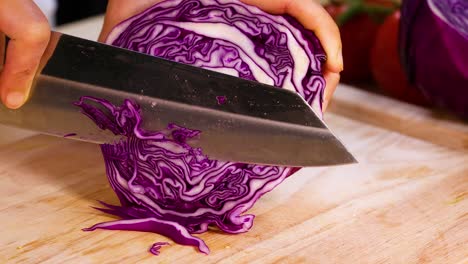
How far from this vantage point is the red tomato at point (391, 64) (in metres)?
2.49

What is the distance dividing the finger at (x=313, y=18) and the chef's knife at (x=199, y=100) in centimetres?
17

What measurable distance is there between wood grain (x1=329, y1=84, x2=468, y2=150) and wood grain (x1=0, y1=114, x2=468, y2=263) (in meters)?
0.19

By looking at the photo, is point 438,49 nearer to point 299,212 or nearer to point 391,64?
point 391,64

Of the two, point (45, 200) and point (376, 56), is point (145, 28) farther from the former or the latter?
point (376, 56)

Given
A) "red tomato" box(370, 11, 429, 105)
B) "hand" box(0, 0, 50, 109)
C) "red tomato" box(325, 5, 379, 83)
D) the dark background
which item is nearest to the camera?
"hand" box(0, 0, 50, 109)

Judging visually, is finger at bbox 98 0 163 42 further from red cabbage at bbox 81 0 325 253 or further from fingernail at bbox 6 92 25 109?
fingernail at bbox 6 92 25 109

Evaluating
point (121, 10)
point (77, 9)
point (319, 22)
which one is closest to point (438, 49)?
point (319, 22)

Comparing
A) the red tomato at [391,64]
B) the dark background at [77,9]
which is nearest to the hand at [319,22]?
the red tomato at [391,64]

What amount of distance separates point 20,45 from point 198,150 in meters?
0.39

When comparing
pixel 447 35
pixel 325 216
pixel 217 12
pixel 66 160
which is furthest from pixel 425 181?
pixel 66 160

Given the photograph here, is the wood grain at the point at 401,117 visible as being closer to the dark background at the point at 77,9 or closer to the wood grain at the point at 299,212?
the wood grain at the point at 299,212

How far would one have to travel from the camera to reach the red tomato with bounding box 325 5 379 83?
265cm

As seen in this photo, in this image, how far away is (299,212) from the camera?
1700 millimetres

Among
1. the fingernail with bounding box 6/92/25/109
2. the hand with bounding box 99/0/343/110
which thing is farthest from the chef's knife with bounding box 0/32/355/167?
the hand with bounding box 99/0/343/110
